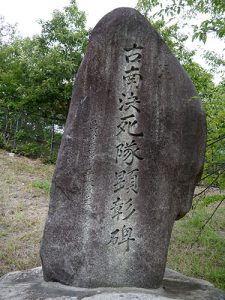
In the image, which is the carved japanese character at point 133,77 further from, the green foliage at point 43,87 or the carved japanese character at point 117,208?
the green foliage at point 43,87

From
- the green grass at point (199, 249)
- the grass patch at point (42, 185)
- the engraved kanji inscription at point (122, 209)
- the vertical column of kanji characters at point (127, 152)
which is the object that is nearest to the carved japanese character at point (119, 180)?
the vertical column of kanji characters at point (127, 152)

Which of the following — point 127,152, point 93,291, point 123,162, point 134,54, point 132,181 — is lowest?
point 93,291

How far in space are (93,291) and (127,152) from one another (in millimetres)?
1317

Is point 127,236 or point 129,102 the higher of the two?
point 129,102

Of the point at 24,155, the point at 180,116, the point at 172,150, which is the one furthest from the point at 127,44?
the point at 24,155

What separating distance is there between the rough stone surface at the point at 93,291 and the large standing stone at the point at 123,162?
0.13m

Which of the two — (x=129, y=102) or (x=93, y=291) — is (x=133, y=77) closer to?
(x=129, y=102)

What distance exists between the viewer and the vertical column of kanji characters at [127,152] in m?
3.82

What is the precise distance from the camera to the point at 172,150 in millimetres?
4047

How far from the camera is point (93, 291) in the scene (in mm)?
3533

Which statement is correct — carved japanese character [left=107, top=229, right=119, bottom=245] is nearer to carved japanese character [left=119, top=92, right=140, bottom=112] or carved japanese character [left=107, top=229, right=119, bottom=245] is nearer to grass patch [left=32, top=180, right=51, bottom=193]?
carved japanese character [left=119, top=92, right=140, bottom=112]

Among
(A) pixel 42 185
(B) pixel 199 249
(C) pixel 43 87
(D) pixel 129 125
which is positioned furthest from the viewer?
(C) pixel 43 87

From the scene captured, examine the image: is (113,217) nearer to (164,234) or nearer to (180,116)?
(164,234)

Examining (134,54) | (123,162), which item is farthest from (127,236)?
(134,54)
